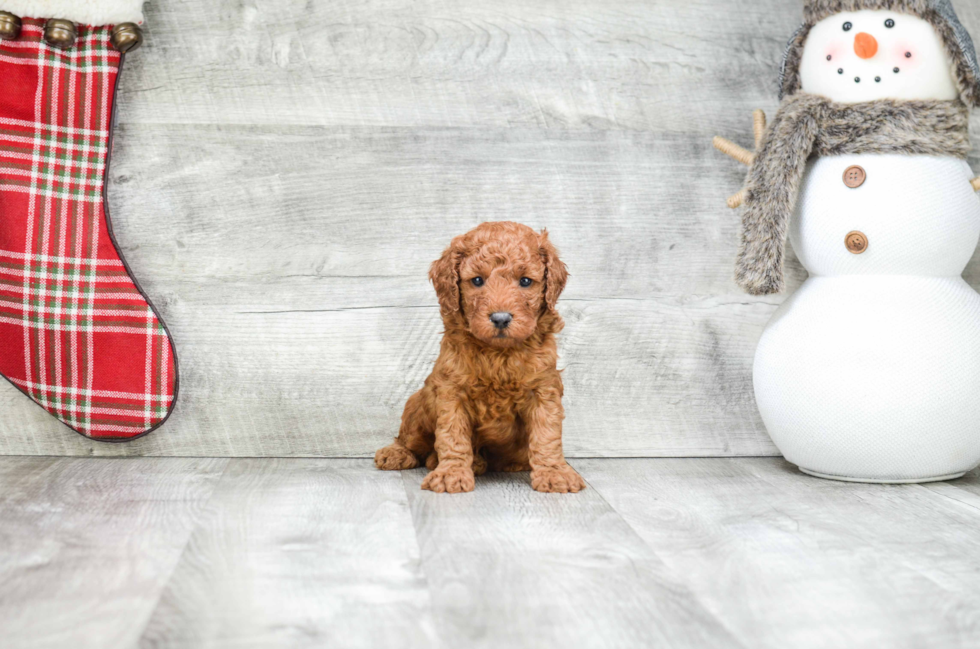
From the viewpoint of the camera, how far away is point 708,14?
2.02 m

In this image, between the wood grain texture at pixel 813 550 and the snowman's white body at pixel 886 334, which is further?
the snowman's white body at pixel 886 334

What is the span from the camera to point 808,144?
5.46 feet

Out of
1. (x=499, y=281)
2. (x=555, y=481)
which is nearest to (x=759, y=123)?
(x=499, y=281)

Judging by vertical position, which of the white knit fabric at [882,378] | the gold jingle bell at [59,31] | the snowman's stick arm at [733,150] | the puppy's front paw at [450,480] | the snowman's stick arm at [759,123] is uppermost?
the gold jingle bell at [59,31]

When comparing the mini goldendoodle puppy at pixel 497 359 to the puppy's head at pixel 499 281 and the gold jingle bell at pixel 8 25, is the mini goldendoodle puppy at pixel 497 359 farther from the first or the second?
the gold jingle bell at pixel 8 25

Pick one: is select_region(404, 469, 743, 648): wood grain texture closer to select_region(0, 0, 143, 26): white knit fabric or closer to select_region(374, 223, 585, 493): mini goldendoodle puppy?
select_region(374, 223, 585, 493): mini goldendoodle puppy

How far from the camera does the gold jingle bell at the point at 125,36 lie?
1.77 meters

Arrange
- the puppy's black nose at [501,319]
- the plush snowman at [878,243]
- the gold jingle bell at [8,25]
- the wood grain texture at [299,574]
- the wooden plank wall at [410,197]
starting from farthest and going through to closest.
Result: the wooden plank wall at [410,197]
the gold jingle bell at [8,25]
the plush snowman at [878,243]
the puppy's black nose at [501,319]
the wood grain texture at [299,574]

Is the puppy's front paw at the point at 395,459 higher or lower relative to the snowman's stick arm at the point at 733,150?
lower

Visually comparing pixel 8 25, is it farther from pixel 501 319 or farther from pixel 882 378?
pixel 882 378

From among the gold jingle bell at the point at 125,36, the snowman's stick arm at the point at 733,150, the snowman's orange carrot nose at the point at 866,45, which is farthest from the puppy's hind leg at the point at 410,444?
the snowman's orange carrot nose at the point at 866,45

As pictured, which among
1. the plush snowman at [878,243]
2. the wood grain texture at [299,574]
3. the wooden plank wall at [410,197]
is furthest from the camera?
the wooden plank wall at [410,197]

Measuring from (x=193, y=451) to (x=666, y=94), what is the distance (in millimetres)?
1341

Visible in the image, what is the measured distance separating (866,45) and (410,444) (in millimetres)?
1176
